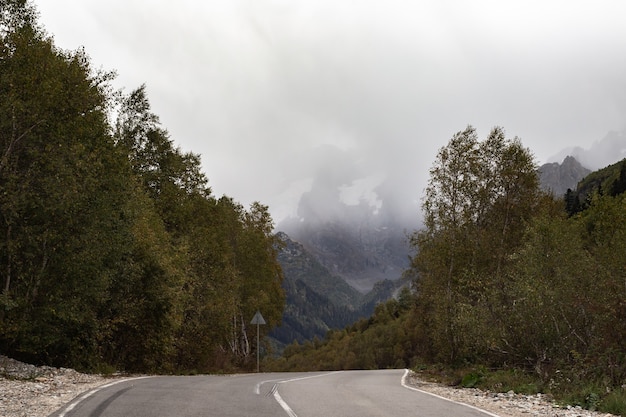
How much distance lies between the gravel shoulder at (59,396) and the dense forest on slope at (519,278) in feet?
4.19

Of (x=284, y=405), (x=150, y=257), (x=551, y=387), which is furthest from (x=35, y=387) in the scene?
(x=551, y=387)

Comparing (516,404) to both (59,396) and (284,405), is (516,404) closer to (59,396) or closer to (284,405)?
(284,405)

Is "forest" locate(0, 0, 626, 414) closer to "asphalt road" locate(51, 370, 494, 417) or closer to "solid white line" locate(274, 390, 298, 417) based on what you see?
"asphalt road" locate(51, 370, 494, 417)

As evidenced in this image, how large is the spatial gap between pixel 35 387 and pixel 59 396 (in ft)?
6.55

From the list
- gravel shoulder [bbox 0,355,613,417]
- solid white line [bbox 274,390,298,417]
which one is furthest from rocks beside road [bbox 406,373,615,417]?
solid white line [bbox 274,390,298,417]

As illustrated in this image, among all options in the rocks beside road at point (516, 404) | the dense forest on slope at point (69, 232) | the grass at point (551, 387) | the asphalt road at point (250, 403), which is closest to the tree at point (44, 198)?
the dense forest on slope at point (69, 232)

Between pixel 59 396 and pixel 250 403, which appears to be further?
pixel 59 396

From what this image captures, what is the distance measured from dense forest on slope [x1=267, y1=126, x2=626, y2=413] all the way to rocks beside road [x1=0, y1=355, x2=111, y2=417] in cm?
1291

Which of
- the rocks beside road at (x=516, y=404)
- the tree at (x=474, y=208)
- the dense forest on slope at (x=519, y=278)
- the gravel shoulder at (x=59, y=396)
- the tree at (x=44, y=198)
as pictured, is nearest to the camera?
the gravel shoulder at (x=59, y=396)

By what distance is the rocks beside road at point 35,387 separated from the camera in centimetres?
1121

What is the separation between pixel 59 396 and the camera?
13148 mm

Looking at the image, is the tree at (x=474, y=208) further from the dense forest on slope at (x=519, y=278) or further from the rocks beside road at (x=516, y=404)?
the rocks beside road at (x=516, y=404)

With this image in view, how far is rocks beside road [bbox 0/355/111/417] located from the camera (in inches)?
442

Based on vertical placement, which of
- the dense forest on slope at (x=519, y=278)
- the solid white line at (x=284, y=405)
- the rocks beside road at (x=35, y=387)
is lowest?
the solid white line at (x=284, y=405)
